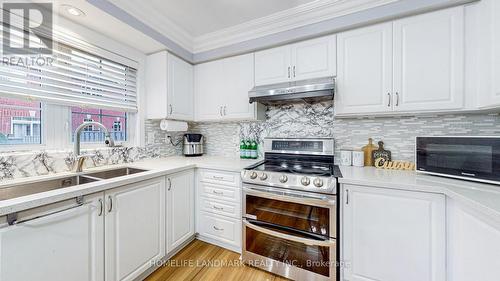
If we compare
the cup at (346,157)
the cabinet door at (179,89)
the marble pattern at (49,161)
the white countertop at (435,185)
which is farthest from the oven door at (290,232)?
the marble pattern at (49,161)

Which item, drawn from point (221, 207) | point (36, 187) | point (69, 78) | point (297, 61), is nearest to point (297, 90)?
point (297, 61)

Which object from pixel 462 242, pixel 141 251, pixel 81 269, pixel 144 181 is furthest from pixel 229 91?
pixel 462 242

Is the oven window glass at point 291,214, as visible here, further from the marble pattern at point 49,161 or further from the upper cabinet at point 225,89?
the marble pattern at point 49,161

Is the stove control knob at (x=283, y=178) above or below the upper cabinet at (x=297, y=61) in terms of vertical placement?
below

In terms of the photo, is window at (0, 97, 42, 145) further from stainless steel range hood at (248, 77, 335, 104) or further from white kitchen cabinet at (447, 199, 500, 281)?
white kitchen cabinet at (447, 199, 500, 281)

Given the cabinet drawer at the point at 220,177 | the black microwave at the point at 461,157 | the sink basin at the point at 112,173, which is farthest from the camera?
the cabinet drawer at the point at 220,177

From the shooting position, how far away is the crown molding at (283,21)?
5.46 ft

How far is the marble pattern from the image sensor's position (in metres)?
1.31

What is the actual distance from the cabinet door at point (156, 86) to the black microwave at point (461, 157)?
2435 mm

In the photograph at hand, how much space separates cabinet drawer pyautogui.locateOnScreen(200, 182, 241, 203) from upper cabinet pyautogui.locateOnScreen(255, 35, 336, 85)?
120 cm

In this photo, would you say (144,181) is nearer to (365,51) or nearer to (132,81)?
(132,81)

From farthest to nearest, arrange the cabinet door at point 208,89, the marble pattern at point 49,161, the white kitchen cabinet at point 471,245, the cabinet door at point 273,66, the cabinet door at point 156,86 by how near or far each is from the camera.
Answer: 1. the cabinet door at point 208,89
2. the cabinet door at point 156,86
3. the cabinet door at point 273,66
4. the marble pattern at point 49,161
5. the white kitchen cabinet at point 471,245

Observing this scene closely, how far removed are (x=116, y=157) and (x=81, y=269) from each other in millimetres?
1103

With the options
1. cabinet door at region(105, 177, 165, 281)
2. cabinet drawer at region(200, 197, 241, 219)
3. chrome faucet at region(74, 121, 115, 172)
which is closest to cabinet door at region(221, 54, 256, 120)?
cabinet drawer at region(200, 197, 241, 219)
